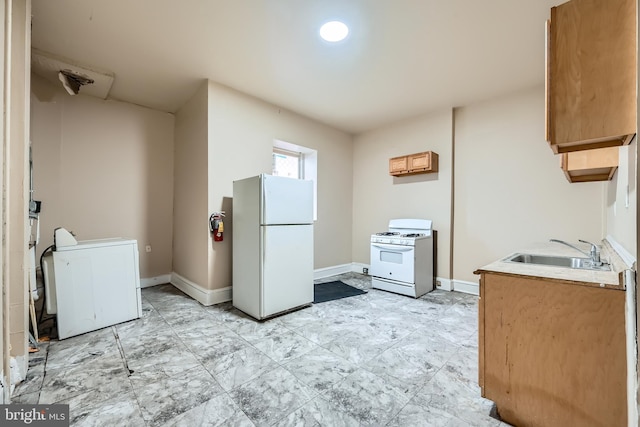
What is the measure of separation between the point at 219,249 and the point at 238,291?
615 mm

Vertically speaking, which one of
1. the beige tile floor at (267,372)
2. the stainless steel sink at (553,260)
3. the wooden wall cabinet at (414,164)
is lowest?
the beige tile floor at (267,372)

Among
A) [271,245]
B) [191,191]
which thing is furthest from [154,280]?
[271,245]

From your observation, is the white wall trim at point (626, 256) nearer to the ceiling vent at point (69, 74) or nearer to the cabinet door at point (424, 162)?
the cabinet door at point (424, 162)

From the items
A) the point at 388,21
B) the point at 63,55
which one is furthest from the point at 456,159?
the point at 63,55

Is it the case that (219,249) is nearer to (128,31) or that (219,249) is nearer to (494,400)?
(128,31)

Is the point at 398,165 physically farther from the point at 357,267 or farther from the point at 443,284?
the point at 357,267

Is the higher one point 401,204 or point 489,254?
point 401,204

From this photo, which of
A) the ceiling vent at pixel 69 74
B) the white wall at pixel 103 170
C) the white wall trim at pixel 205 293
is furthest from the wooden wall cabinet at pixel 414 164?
the ceiling vent at pixel 69 74

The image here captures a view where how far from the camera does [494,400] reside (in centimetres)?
141

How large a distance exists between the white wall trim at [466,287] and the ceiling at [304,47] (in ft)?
8.50

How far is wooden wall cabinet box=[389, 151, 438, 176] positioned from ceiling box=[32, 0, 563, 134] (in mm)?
773

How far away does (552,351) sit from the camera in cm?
127

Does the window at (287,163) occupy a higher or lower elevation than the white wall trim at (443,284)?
higher

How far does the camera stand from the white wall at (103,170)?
10.5 feet
